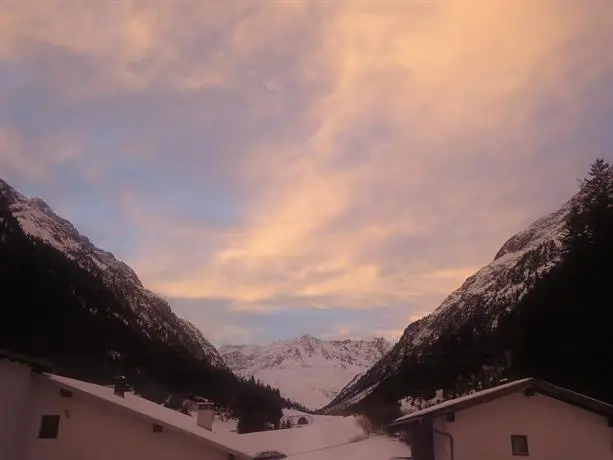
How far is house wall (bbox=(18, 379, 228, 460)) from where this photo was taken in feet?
66.6

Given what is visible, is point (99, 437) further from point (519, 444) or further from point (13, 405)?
point (519, 444)

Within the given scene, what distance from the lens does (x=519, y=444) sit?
20.8 meters

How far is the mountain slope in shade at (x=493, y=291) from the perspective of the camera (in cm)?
9560

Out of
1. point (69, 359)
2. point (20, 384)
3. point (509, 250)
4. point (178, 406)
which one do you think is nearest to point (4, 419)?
point (20, 384)

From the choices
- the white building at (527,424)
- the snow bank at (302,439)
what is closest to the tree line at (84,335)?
the snow bank at (302,439)

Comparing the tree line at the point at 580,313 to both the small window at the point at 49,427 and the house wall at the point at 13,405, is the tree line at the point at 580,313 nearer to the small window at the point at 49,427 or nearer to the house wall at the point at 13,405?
the small window at the point at 49,427

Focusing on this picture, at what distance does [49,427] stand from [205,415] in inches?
333

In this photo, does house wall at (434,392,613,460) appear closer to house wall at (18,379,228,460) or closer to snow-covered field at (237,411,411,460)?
house wall at (18,379,228,460)

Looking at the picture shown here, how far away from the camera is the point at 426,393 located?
74312 millimetres

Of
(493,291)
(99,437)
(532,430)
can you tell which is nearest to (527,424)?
(532,430)

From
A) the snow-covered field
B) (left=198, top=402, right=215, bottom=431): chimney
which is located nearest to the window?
(left=198, top=402, right=215, bottom=431): chimney

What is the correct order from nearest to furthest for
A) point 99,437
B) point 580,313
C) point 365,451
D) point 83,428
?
point 99,437 → point 83,428 → point 580,313 → point 365,451

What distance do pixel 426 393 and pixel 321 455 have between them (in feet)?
84.6

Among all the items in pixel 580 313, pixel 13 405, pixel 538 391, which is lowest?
pixel 13 405
